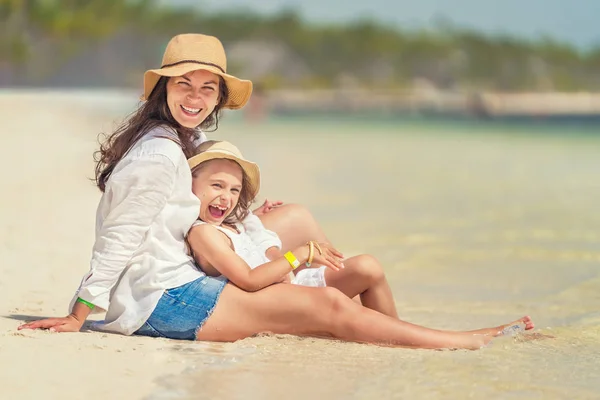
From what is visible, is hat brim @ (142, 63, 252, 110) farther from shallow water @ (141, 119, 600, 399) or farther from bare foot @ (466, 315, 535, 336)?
bare foot @ (466, 315, 535, 336)

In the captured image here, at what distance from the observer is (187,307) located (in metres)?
3.80

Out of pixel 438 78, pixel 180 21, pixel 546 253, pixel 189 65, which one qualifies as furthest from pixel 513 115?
pixel 189 65

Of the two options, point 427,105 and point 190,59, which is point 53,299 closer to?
point 190,59

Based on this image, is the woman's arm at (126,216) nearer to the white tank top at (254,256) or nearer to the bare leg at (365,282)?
the white tank top at (254,256)

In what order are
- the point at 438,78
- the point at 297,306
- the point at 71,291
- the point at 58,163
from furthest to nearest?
the point at 438,78 < the point at 58,163 < the point at 71,291 < the point at 297,306

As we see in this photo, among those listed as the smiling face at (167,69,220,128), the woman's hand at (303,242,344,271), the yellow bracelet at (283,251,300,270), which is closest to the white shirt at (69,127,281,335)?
the smiling face at (167,69,220,128)

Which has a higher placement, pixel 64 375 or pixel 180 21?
pixel 180 21

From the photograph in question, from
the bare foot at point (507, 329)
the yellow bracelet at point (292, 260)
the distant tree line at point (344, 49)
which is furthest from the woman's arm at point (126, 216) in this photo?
the distant tree line at point (344, 49)

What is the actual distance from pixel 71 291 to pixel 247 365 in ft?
5.94

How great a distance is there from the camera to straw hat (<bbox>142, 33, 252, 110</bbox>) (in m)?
3.87

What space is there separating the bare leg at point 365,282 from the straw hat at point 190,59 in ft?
2.88

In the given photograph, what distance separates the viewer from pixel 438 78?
90750mm

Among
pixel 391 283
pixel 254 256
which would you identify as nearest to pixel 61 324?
pixel 254 256

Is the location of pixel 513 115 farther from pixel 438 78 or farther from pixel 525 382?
pixel 525 382
